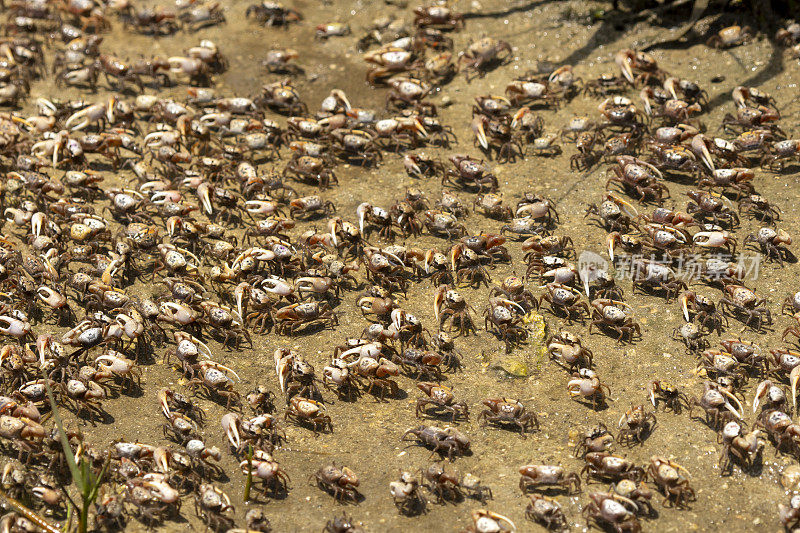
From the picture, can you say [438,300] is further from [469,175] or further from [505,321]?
[469,175]

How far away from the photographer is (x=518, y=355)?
859 centimetres

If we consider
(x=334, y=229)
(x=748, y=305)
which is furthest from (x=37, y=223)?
(x=748, y=305)

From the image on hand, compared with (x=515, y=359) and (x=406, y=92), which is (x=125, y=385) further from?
(x=406, y=92)

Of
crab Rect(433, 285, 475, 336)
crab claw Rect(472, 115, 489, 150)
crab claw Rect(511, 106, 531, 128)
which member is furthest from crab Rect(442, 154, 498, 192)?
crab Rect(433, 285, 475, 336)

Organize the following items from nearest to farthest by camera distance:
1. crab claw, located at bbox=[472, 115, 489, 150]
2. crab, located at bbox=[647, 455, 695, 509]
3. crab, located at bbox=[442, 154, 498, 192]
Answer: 1. crab, located at bbox=[647, 455, 695, 509]
2. crab, located at bbox=[442, 154, 498, 192]
3. crab claw, located at bbox=[472, 115, 489, 150]

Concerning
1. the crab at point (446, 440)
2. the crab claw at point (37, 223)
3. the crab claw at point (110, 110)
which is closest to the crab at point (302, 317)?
the crab at point (446, 440)

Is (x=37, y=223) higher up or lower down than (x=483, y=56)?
lower down

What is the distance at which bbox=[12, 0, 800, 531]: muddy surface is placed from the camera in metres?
7.07

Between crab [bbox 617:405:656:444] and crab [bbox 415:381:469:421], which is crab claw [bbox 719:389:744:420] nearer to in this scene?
crab [bbox 617:405:656:444]

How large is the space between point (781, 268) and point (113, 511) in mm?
7379

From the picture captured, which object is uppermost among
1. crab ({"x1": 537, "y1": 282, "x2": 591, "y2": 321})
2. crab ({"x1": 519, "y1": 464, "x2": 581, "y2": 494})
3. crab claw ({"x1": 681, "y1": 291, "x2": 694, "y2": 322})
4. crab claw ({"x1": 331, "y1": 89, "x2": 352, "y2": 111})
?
crab claw ({"x1": 331, "y1": 89, "x2": 352, "y2": 111})

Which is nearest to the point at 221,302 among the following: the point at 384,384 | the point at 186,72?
the point at 384,384

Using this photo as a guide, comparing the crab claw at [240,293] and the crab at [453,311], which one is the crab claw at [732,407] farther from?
the crab claw at [240,293]

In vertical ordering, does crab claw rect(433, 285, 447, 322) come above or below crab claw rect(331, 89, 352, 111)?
below
